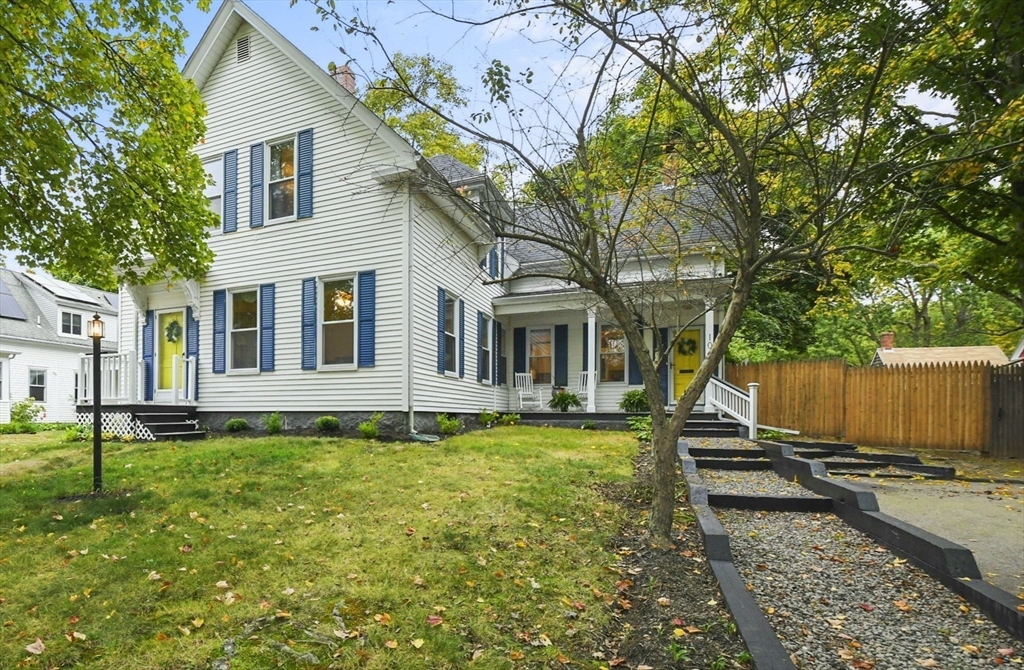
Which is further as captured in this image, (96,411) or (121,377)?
(121,377)

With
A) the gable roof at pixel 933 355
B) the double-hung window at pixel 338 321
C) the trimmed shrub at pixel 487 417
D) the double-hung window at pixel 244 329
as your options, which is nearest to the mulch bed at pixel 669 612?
the double-hung window at pixel 338 321

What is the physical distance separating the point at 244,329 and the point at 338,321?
2.34 metres

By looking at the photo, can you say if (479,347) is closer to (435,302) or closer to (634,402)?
(435,302)

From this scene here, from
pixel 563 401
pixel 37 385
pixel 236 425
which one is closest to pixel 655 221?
pixel 563 401

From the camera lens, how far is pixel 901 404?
11.4 meters

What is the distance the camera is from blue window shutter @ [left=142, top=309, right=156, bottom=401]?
1214 centimetres

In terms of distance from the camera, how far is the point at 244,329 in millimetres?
11328

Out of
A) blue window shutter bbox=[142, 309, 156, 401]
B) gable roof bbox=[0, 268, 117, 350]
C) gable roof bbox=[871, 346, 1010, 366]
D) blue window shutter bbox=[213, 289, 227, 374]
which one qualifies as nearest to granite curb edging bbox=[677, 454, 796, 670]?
blue window shutter bbox=[213, 289, 227, 374]

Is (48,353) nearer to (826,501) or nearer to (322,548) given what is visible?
(322,548)

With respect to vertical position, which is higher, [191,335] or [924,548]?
[191,335]

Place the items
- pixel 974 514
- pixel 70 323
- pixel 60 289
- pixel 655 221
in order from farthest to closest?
pixel 60 289 → pixel 70 323 → pixel 655 221 → pixel 974 514

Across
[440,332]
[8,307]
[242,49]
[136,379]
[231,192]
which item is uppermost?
[242,49]

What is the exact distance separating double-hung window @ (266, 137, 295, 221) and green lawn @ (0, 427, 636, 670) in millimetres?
5905

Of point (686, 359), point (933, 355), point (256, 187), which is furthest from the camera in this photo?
point (933, 355)
